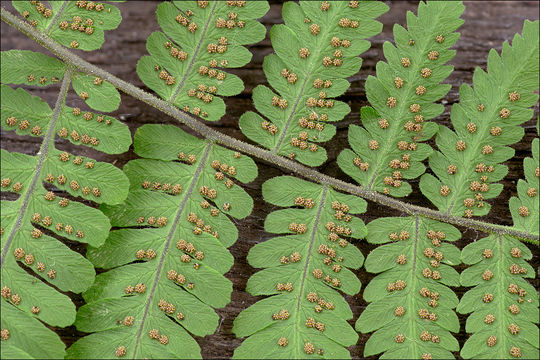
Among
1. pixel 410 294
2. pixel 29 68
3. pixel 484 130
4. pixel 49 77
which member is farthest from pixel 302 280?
pixel 29 68

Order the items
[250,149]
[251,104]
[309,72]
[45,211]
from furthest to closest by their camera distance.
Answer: [251,104] < [250,149] < [309,72] < [45,211]

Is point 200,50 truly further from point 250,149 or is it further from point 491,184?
point 491,184

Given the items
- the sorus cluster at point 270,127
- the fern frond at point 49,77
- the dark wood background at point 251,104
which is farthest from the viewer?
the dark wood background at point 251,104

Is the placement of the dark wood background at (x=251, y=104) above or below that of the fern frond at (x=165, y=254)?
above

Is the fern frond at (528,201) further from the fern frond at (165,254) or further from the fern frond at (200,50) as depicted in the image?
the fern frond at (200,50)

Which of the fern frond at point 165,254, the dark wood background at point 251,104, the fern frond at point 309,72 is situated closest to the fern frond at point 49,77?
the fern frond at point 165,254

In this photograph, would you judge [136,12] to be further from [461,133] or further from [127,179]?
[461,133]

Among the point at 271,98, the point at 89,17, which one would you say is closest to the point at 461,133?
the point at 271,98

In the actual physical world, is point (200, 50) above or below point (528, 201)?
above

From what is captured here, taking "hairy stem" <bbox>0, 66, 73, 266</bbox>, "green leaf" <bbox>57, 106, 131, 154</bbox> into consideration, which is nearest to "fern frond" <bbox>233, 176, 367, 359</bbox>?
"green leaf" <bbox>57, 106, 131, 154</bbox>
